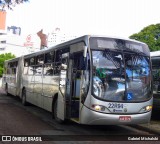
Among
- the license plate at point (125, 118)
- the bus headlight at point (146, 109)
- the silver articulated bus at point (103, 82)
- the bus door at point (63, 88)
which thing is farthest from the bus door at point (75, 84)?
the bus headlight at point (146, 109)

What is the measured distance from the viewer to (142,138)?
953 centimetres

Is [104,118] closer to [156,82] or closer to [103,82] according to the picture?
[103,82]

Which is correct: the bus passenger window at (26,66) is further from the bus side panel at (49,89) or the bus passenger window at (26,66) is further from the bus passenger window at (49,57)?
the bus side panel at (49,89)

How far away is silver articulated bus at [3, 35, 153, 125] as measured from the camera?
934 centimetres

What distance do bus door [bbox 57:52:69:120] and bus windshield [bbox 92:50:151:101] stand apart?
1785mm

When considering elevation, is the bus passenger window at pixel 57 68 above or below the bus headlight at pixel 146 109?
above

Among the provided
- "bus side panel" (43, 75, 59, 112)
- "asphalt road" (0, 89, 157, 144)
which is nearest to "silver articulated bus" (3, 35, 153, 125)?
"bus side panel" (43, 75, 59, 112)

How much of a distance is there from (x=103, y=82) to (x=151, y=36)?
114ft

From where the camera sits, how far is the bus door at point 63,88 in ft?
35.8

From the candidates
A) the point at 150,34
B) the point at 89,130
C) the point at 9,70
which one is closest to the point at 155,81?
the point at 89,130

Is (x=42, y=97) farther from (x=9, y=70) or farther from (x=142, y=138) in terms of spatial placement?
(x=9, y=70)

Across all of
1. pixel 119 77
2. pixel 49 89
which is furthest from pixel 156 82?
pixel 49 89

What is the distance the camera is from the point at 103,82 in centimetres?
943

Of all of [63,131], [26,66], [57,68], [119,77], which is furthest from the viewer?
[26,66]
